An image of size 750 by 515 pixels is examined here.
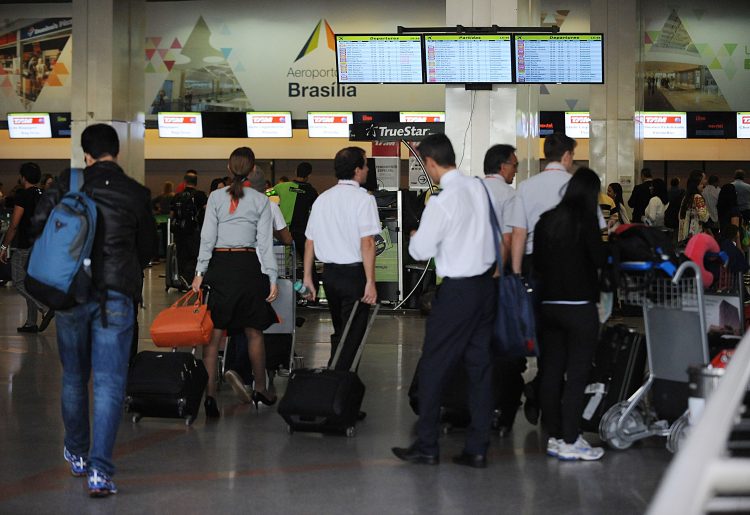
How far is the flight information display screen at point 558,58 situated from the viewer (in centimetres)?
1005

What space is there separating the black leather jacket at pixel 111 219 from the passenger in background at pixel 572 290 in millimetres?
2018

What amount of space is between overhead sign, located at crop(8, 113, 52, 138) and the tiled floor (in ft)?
51.0

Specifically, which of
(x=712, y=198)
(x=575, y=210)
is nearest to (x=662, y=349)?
(x=575, y=210)

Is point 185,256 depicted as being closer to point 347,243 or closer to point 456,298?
point 347,243

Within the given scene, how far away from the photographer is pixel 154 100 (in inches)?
851

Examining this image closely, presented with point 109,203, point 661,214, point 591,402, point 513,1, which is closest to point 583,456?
point 591,402

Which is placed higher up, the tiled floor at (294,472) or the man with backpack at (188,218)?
the man with backpack at (188,218)

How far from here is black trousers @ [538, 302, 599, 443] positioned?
562 centimetres

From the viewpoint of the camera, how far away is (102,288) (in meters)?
4.83

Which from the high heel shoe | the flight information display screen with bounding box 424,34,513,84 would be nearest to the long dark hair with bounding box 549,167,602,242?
the high heel shoe

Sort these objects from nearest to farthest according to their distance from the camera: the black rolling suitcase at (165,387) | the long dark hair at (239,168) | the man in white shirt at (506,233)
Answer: the man in white shirt at (506,233)
the black rolling suitcase at (165,387)
the long dark hair at (239,168)

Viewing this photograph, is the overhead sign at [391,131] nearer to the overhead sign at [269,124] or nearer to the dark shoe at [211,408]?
the dark shoe at [211,408]

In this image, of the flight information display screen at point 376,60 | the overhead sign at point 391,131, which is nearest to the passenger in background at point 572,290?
the flight information display screen at point 376,60

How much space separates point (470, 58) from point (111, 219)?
5728 millimetres
